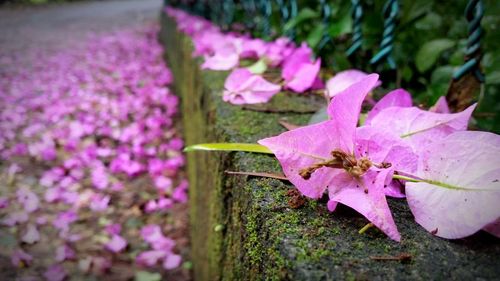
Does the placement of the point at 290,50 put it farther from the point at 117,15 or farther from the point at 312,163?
the point at 117,15

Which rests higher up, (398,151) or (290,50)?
(290,50)

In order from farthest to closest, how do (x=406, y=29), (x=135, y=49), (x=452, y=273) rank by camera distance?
(x=135, y=49)
(x=406, y=29)
(x=452, y=273)

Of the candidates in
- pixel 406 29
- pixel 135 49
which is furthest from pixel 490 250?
pixel 135 49

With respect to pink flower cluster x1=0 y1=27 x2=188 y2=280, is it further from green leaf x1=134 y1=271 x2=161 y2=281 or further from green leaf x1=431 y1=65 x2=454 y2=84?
green leaf x1=431 y1=65 x2=454 y2=84

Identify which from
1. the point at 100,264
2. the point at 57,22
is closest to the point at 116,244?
the point at 100,264

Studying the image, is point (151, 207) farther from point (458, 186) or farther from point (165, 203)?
point (458, 186)

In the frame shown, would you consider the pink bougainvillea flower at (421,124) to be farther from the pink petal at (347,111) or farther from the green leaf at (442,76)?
the green leaf at (442,76)
